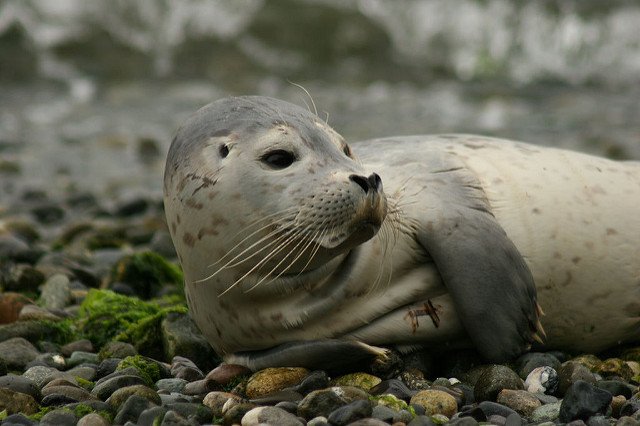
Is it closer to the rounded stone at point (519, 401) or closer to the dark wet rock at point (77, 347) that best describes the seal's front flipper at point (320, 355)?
the rounded stone at point (519, 401)

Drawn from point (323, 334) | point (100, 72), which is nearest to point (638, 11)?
point (100, 72)

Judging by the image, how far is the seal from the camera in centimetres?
438

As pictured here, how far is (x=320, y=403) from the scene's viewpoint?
13.0 feet

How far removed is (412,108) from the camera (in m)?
16.5

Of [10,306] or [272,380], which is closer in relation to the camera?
[272,380]

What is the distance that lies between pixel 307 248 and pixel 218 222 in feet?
1.28

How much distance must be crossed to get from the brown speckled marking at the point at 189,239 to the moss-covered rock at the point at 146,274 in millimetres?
1879

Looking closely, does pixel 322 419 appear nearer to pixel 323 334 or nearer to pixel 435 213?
pixel 323 334

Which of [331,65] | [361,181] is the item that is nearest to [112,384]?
[361,181]

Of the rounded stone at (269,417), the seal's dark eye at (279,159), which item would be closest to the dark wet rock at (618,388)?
the rounded stone at (269,417)

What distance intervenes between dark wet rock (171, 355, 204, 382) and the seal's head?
0.42 meters

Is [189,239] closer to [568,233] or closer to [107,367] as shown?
[107,367]

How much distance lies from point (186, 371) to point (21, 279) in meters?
1.98

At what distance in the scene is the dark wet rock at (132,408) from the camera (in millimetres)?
3955
